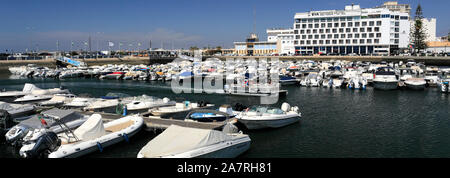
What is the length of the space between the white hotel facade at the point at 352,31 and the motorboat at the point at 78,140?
109591mm

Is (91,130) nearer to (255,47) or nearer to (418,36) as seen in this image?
(418,36)

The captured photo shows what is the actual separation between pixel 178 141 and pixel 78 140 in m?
7.22

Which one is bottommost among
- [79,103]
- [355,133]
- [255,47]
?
[355,133]

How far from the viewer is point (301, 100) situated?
3966cm

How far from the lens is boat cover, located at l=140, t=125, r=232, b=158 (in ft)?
51.5

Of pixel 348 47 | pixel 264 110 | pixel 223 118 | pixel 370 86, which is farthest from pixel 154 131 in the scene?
pixel 348 47

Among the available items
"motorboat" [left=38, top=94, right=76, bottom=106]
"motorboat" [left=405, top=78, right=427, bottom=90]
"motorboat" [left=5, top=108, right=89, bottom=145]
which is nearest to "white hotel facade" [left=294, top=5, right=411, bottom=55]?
"motorboat" [left=405, top=78, right=427, bottom=90]

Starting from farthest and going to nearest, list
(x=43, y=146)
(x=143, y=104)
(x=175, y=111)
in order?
1. (x=143, y=104)
2. (x=175, y=111)
3. (x=43, y=146)

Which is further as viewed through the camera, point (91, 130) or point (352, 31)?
point (352, 31)

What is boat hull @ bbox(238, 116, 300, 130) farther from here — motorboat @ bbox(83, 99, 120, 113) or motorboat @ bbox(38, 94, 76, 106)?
motorboat @ bbox(38, 94, 76, 106)

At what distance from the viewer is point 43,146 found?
18.0m

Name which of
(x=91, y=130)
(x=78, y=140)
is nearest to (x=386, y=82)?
(x=91, y=130)

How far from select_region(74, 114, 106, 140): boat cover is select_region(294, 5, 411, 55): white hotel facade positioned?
11143 centimetres
